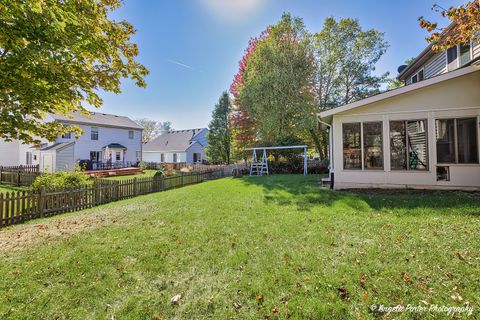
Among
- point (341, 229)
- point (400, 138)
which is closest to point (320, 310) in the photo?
point (341, 229)

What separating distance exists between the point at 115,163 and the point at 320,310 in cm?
3121

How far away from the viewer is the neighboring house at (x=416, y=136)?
7.68 meters

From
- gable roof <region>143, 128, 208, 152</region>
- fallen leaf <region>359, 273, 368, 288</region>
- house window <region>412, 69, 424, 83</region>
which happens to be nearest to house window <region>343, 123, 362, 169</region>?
fallen leaf <region>359, 273, 368, 288</region>

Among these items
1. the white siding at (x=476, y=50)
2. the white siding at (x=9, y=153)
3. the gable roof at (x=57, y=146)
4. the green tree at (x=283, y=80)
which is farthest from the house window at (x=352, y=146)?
the white siding at (x=9, y=153)

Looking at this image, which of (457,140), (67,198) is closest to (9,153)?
(67,198)

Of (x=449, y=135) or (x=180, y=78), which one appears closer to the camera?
(x=449, y=135)

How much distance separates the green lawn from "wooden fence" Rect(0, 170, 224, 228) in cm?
122

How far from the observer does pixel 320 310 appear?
8.89 feet

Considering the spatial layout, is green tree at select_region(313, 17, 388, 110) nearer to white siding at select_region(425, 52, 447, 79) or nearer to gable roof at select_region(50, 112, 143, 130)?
white siding at select_region(425, 52, 447, 79)

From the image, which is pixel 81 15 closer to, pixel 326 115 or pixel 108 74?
pixel 108 74

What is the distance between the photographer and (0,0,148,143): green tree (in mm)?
4051

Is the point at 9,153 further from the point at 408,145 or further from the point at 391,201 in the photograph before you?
the point at 408,145

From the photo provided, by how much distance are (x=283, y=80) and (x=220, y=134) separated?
43.4 ft

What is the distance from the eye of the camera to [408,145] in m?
8.28
